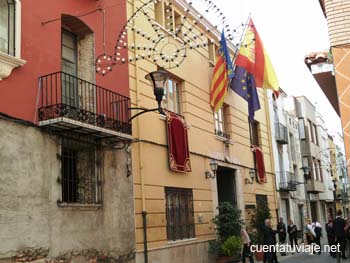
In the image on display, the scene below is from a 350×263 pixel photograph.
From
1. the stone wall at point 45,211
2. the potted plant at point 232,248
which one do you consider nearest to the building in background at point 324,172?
the potted plant at point 232,248

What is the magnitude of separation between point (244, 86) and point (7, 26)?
11427 mm

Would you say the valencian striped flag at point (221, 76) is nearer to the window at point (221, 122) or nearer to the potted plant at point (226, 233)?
the window at point (221, 122)

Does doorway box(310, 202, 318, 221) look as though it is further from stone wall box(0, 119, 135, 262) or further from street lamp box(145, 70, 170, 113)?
street lamp box(145, 70, 170, 113)

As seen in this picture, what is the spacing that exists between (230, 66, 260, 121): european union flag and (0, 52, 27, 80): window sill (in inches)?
438

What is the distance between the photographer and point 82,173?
11.5 meters

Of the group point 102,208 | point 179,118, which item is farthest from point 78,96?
point 179,118

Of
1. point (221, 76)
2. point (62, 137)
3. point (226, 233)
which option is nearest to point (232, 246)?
point (226, 233)

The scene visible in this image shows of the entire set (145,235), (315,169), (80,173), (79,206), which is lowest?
(145,235)

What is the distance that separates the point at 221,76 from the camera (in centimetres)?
1814

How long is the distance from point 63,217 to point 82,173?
4.76 ft

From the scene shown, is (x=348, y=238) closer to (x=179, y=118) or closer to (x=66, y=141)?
(x=179, y=118)

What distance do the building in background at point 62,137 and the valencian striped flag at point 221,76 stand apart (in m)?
5.22

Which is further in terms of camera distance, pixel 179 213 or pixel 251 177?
pixel 251 177
